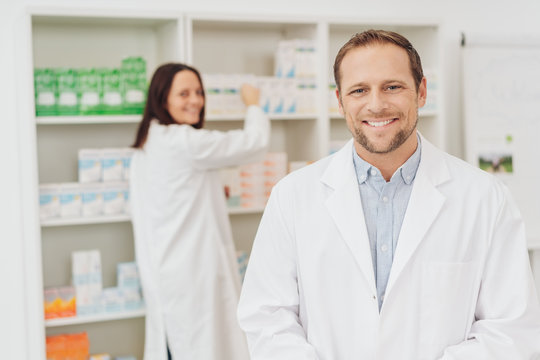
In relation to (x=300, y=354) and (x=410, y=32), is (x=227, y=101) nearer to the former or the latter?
(x=410, y=32)

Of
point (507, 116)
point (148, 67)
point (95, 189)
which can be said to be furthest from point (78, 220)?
point (507, 116)

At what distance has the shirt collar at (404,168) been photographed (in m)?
1.81

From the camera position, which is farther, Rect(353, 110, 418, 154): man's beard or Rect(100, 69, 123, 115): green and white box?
Rect(100, 69, 123, 115): green and white box

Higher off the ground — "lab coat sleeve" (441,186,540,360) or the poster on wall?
the poster on wall

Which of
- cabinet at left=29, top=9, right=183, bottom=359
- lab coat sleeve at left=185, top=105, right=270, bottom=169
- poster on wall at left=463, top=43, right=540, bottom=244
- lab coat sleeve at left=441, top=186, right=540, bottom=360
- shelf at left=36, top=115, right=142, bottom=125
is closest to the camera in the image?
lab coat sleeve at left=441, top=186, right=540, bottom=360

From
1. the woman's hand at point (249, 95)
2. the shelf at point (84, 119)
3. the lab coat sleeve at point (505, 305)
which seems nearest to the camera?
the lab coat sleeve at point (505, 305)

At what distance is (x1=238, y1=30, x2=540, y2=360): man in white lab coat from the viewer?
1708 millimetres

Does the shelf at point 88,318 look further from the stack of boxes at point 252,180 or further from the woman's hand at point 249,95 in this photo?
the woman's hand at point 249,95

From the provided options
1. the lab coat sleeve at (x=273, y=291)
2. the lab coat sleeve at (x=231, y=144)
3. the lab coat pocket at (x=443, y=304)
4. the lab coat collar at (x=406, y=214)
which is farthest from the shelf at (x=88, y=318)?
the lab coat pocket at (x=443, y=304)

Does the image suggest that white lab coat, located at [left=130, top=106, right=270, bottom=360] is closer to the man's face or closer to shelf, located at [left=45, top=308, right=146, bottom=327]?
shelf, located at [left=45, top=308, right=146, bottom=327]

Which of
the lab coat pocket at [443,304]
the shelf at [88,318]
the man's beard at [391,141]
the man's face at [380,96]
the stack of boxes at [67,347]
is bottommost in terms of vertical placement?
the stack of boxes at [67,347]

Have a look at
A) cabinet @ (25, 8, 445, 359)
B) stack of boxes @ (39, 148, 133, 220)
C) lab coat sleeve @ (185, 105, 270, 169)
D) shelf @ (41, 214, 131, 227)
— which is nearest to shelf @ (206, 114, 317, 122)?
cabinet @ (25, 8, 445, 359)

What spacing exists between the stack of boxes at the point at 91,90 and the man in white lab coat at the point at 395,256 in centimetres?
188

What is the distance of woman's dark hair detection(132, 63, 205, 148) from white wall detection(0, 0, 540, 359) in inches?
23.2
